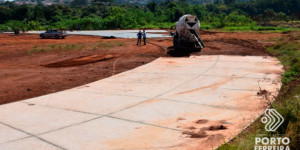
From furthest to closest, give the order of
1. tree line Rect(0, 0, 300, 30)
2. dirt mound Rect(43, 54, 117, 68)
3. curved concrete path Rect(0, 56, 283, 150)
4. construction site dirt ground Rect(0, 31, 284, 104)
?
tree line Rect(0, 0, 300, 30)
dirt mound Rect(43, 54, 117, 68)
construction site dirt ground Rect(0, 31, 284, 104)
curved concrete path Rect(0, 56, 283, 150)

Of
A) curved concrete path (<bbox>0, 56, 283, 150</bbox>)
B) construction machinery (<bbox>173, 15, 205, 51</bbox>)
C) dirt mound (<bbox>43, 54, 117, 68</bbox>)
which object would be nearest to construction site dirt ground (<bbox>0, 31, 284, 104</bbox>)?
dirt mound (<bbox>43, 54, 117, 68</bbox>)

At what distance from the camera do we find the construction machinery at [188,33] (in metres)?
25.0

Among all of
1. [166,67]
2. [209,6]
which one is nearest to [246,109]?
[166,67]

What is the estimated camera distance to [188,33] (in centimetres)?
2505

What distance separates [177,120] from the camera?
365 inches

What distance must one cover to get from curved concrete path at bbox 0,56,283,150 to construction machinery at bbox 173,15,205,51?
876 cm

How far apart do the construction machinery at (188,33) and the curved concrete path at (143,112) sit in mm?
8757

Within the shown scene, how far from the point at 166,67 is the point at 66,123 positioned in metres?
10.4

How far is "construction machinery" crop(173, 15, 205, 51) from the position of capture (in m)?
25.0

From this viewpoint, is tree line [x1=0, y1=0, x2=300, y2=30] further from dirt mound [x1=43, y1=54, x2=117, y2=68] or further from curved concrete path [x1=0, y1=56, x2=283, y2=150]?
curved concrete path [x1=0, y1=56, x2=283, y2=150]

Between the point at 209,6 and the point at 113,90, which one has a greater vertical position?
the point at 209,6

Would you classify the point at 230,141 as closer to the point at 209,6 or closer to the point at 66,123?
the point at 66,123

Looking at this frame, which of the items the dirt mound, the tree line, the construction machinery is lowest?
the dirt mound

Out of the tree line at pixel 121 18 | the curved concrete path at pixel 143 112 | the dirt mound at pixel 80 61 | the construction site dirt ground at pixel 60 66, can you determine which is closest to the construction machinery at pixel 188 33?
the construction site dirt ground at pixel 60 66
